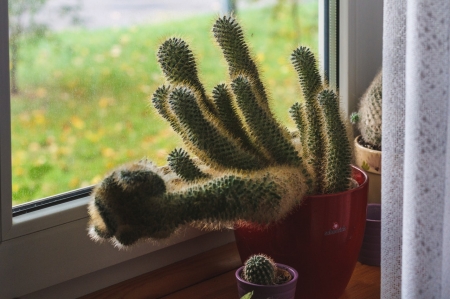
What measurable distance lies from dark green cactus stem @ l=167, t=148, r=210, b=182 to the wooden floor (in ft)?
0.80

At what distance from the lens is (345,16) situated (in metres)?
1.30

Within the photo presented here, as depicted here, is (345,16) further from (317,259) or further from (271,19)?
(317,259)

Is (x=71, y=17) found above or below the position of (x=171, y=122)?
above

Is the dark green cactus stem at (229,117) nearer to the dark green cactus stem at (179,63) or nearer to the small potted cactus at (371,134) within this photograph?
the dark green cactus stem at (179,63)

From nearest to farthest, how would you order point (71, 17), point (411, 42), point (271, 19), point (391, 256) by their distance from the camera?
point (411, 42) < point (391, 256) < point (71, 17) < point (271, 19)

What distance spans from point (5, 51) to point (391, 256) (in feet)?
2.02

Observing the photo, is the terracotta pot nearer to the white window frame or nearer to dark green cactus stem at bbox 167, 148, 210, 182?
the white window frame

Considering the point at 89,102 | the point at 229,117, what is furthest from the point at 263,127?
the point at 89,102

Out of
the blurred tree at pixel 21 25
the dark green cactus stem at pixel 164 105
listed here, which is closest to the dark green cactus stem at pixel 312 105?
the dark green cactus stem at pixel 164 105

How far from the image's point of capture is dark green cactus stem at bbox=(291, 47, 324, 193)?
3.12ft

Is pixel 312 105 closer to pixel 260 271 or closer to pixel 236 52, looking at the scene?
pixel 236 52

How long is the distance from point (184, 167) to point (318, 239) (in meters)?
0.23

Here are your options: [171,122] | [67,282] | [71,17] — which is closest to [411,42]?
[171,122]

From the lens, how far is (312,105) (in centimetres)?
95
